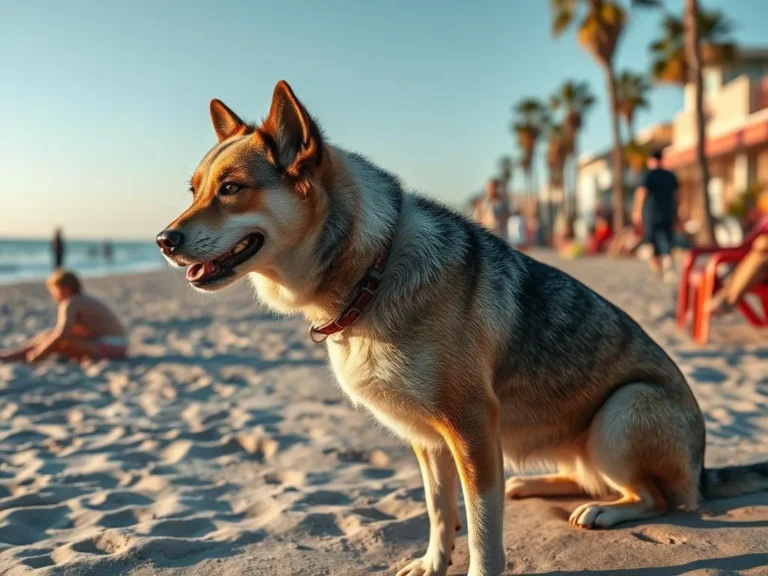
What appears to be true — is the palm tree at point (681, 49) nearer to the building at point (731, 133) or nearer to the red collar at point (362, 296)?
the building at point (731, 133)

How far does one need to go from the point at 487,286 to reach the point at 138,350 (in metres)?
7.00

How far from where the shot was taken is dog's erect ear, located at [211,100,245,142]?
9.93 feet

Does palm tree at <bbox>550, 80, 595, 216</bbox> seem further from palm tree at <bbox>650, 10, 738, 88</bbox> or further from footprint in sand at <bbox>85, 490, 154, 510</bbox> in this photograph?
footprint in sand at <bbox>85, 490, 154, 510</bbox>

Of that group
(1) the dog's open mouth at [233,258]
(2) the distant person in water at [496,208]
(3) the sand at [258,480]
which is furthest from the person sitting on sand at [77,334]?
(2) the distant person in water at [496,208]

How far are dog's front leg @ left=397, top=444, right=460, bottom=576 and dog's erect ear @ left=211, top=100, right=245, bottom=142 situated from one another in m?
1.68

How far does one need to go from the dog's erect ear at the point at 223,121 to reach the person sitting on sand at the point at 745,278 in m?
5.77

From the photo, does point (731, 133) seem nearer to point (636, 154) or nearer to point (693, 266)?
point (636, 154)

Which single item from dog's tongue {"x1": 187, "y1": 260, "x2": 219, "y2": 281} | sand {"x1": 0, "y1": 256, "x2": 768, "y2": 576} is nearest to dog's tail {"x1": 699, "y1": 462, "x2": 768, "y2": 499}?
sand {"x1": 0, "y1": 256, "x2": 768, "y2": 576}

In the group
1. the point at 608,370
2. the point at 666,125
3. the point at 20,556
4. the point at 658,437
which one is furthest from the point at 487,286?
the point at 666,125

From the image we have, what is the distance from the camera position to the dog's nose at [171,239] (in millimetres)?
2471

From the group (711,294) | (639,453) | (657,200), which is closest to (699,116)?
(657,200)

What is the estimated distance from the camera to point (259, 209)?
2525mm

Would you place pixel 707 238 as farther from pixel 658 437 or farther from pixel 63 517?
pixel 63 517

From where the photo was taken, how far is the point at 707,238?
1725 cm
